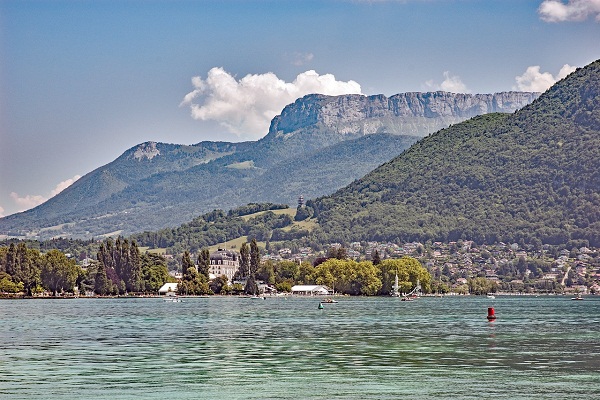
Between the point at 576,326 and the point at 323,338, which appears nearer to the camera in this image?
the point at 323,338

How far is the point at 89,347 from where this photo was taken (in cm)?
8131

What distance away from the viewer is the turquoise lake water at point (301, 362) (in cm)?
5319

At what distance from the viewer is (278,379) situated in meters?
58.0

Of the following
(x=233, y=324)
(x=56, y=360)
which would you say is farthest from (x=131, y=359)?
(x=233, y=324)

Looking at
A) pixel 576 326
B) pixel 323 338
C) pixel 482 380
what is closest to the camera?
pixel 482 380

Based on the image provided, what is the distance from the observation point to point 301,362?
67312 millimetres

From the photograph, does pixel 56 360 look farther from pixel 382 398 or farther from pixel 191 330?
pixel 191 330

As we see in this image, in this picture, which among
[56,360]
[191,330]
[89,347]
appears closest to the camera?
[56,360]

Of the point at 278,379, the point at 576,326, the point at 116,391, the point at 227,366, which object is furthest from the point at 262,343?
the point at 576,326

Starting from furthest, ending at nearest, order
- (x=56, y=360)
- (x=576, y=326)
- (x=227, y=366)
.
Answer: (x=576, y=326) → (x=56, y=360) → (x=227, y=366)

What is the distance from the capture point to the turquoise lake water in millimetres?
53188

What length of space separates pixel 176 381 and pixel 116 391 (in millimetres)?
4643

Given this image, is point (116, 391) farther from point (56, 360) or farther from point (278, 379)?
point (56, 360)

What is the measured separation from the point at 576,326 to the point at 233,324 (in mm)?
37903
